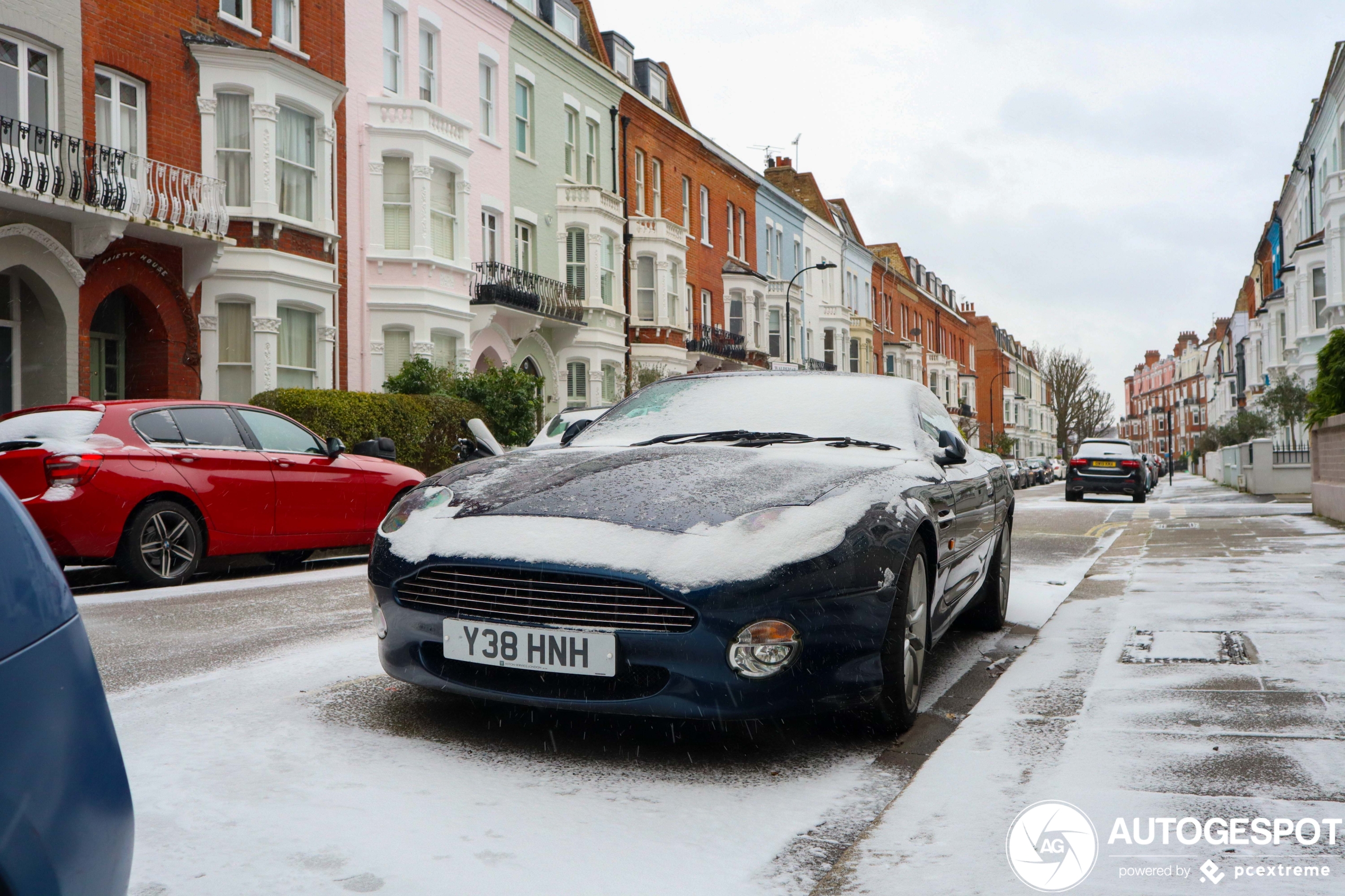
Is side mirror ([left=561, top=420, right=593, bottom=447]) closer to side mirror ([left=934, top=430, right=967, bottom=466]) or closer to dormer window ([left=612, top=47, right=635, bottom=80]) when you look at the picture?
side mirror ([left=934, top=430, right=967, bottom=466])

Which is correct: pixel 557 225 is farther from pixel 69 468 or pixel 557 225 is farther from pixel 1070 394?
pixel 1070 394

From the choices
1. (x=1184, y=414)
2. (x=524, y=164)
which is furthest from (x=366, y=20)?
(x=1184, y=414)

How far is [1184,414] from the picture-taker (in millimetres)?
137500

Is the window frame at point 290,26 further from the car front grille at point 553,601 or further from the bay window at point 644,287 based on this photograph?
the car front grille at point 553,601

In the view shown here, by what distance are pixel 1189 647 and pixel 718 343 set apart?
33339 mm

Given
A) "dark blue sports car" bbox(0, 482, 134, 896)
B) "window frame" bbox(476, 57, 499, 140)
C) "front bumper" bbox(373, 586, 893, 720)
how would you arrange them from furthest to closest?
1. "window frame" bbox(476, 57, 499, 140)
2. "front bumper" bbox(373, 586, 893, 720)
3. "dark blue sports car" bbox(0, 482, 134, 896)

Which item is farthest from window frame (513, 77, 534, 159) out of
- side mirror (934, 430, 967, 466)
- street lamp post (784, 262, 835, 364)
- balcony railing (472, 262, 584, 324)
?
side mirror (934, 430, 967, 466)

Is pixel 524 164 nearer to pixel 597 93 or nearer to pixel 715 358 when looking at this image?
pixel 597 93

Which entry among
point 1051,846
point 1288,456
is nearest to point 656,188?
point 1288,456

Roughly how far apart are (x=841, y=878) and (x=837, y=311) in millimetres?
52971

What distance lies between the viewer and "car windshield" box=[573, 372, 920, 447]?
5.30 m

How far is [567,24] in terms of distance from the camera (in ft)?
103

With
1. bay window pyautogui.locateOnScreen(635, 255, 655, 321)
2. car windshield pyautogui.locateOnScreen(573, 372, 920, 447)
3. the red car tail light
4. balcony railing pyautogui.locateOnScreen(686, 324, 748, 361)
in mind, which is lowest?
the red car tail light

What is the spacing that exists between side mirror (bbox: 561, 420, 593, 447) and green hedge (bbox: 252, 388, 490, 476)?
38.8 ft
